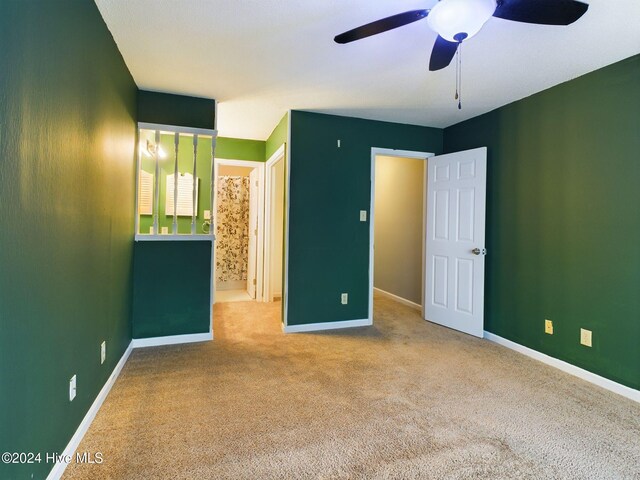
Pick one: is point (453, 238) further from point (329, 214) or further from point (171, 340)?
point (171, 340)

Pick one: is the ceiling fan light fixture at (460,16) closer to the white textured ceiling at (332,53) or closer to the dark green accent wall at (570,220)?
the white textured ceiling at (332,53)

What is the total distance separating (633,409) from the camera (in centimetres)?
204

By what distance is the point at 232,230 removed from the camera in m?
5.54

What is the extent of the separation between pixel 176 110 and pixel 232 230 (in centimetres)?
272

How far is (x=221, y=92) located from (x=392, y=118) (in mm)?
1850

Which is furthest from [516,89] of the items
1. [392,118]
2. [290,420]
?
[290,420]

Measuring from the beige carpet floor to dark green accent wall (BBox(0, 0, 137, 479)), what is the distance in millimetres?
376

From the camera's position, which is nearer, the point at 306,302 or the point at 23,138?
the point at 23,138

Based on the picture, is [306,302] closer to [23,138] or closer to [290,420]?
[290,420]

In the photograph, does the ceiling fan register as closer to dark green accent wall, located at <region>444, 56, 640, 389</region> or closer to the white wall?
dark green accent wall, located at <region>444, 56, 640, 389</region>

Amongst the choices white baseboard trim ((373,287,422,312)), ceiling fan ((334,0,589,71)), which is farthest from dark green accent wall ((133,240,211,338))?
white baseboard trim ((373,287,422,312))

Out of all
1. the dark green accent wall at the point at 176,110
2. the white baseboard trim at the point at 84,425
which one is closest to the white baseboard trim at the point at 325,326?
the white baseboard trim at the point at 84,425

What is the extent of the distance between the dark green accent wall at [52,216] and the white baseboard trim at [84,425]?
0.05 m

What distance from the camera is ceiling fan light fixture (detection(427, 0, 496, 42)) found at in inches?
54.0
